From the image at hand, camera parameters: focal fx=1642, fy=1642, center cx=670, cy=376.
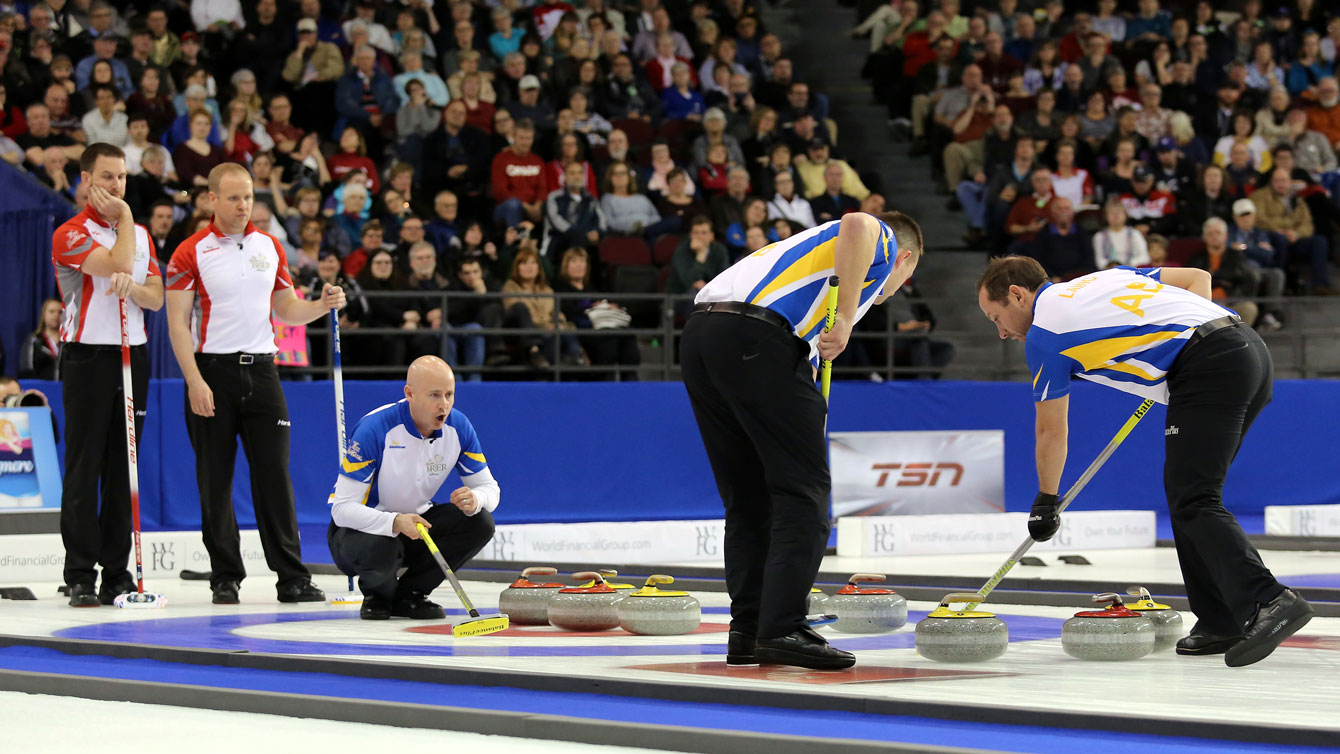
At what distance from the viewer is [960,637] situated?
A: 4676 millimetres

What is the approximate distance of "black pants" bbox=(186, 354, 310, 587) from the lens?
6.92 metres

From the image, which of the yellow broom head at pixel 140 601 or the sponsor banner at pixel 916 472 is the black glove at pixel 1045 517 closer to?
the yellow broom head at pixel 140 601

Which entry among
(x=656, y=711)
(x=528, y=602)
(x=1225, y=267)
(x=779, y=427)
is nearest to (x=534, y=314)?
(x=1225, y=267)

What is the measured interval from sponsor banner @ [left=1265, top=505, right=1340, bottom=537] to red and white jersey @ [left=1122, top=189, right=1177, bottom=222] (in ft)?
14.5

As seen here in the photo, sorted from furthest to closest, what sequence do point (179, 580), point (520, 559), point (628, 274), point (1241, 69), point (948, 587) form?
point (1241, 69) → point (628, 274) → point (520, 559) → point (179, 580) → point (948, 587)

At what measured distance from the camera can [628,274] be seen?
506 inches

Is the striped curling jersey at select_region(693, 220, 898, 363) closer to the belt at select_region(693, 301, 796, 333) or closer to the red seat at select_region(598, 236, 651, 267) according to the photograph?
the belt at select_region(693, 301, 796, 333)

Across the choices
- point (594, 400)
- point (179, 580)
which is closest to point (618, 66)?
point (594, 400)

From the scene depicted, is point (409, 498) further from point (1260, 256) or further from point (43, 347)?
point (1260, 256)

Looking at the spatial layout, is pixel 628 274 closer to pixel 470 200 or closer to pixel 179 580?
pixel 470 200

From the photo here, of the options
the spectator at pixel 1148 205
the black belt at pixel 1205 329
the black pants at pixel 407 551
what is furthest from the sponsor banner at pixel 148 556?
the spectator at pixel 1148 205

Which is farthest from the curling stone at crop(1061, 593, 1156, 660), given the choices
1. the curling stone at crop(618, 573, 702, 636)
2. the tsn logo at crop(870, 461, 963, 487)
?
the tsn logo at crop(870, 461, 963, 487)

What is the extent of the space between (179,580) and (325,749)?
5273 mm

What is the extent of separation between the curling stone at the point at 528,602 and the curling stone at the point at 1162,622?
80.2 inches
